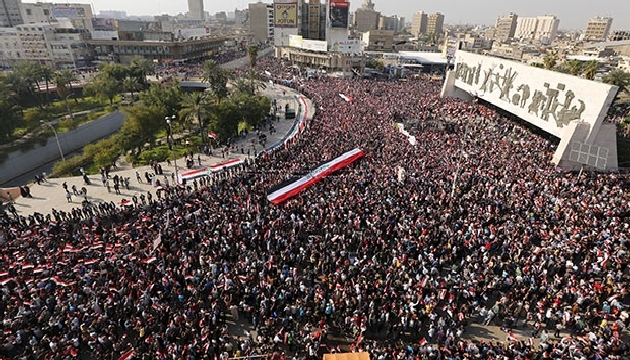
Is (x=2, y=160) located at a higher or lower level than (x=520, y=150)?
lower

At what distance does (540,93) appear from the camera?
32.9 meters

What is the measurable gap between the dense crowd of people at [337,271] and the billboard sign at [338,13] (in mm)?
80207

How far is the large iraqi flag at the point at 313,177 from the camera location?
22772 mm

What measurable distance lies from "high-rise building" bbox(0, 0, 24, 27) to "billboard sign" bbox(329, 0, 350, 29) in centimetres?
13162

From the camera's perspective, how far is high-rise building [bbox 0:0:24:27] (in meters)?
136

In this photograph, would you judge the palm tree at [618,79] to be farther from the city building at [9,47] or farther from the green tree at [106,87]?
the city building at [9,47]

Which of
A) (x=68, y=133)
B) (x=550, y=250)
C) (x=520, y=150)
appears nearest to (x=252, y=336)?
(x=550, y=250)

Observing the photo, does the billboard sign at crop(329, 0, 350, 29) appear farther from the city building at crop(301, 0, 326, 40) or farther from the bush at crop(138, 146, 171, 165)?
the bush at crop(138, 146, 171, 165)

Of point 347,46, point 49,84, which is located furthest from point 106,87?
point 347,46

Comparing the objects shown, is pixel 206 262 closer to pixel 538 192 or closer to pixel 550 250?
pixel 550 250

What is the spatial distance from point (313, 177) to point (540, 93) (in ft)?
79.7

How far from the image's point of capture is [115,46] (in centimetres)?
9525

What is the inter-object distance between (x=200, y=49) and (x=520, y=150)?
100812mm

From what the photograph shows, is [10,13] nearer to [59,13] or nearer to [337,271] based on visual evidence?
[59,13]
